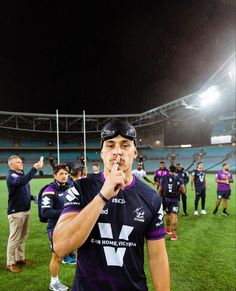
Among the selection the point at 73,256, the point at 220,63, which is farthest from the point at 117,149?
the point at 220,63

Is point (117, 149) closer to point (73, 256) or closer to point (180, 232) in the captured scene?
point (73, 256)

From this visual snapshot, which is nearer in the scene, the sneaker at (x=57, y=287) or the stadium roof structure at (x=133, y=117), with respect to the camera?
the sneaker at (x=57, y=287)

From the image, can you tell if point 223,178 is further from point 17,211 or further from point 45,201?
point 45,201

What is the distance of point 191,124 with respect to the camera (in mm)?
52375

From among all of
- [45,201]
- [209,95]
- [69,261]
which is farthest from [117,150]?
[209,95]

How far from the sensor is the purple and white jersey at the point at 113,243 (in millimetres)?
1688

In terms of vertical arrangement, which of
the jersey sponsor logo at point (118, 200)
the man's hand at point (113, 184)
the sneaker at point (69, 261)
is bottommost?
the sneaker at point (69, 261)

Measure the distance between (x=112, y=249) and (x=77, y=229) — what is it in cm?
41

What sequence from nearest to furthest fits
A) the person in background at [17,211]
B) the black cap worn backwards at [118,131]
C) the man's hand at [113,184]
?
the man's hand at [113,184] → the black cap worn backwards at [118,131] → the person in background at [17,211]

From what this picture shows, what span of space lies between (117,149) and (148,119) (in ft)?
154

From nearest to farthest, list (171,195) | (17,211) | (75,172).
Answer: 1. (17,211)
2. (75,172)
3. (171,195)

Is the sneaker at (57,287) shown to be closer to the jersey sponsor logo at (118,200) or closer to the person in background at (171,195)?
the jersey sponsor logo at (118,200)

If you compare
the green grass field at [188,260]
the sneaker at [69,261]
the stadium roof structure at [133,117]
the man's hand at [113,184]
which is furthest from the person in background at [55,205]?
the stadium roof structure at [133,117]

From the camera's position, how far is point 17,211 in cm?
571
